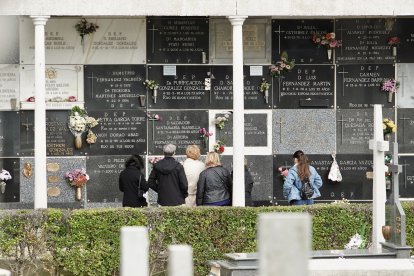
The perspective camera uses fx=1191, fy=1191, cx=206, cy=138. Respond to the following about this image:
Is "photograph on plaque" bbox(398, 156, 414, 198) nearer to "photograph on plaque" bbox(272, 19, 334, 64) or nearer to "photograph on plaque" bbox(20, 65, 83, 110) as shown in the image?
"photograph on plaque" bbox(272, 19, 334, 64)

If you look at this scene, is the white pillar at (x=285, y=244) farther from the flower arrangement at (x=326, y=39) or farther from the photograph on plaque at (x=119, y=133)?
the flower arrangement at (x=326, y=39)

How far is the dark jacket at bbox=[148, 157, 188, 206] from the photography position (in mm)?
15133

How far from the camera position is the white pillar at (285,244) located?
14.2 feet

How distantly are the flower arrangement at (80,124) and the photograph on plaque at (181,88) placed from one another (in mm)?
924

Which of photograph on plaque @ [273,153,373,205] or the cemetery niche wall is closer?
the cemetery niche wall

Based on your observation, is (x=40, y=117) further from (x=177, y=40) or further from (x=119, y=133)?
(x=177, y=40)

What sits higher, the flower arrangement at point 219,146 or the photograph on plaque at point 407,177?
the flower arrangement at point 219,146

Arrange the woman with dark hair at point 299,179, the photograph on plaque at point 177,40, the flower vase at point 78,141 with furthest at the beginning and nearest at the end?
the photograph on plaque at point 177,40, the flower vase at point 78,141, the woman with dark hair at point 299,179

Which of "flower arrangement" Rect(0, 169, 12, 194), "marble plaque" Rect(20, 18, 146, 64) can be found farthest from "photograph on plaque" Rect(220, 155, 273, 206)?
"flower arrangement" Rect(0, 169, 12, 194)

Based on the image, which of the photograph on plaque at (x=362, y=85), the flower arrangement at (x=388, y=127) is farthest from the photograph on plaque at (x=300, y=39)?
the flower arrangement at (x=388, y=127)

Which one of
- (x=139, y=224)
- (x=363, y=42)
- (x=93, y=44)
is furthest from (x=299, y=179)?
(x=93, y=44)

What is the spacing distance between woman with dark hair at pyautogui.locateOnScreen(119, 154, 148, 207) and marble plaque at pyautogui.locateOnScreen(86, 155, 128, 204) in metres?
1.74

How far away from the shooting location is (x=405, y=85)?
17.9 metres

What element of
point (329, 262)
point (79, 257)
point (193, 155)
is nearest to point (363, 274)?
point (329, 262)
